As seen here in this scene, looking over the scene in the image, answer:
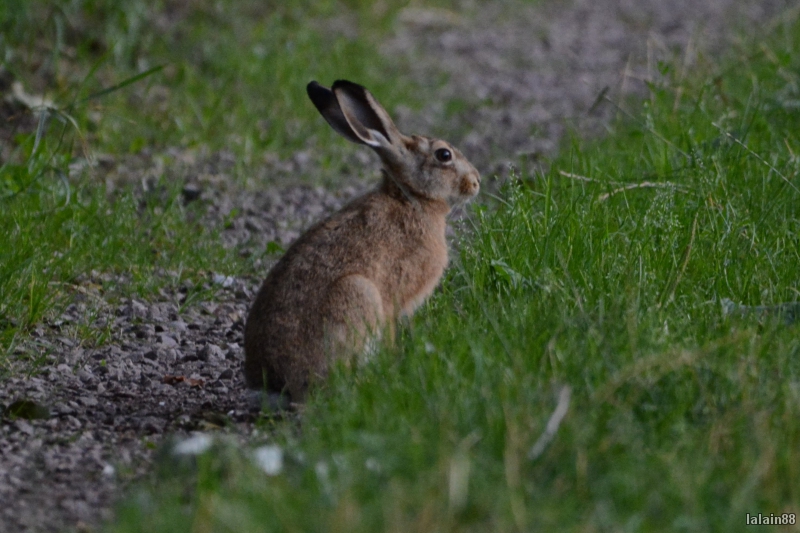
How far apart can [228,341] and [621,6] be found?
8.55 m

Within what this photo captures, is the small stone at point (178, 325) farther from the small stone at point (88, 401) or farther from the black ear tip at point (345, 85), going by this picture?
the black ear tip at point (345, 85)

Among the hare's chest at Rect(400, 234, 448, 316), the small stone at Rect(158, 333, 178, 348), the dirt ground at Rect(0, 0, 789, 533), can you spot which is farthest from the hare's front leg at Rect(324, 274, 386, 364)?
the small stone at Rect(158, 333, 178, 348)

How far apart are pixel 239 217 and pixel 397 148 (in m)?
A: 1.87

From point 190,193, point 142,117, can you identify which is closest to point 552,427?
point 190,193

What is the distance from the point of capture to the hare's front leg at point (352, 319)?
14.8 feet

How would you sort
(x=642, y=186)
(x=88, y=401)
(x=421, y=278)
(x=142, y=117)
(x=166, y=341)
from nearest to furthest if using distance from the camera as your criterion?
(x=88, y=401)
(x=421, y=278)
(x=166, y=341)
(x=642, y=186)
(x=142, y=117)

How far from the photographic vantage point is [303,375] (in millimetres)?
4508

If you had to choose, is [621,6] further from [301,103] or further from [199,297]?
[199,297]

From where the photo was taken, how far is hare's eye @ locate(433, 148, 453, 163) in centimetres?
565

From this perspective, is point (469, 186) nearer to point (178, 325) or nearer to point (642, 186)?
point (642, 186)

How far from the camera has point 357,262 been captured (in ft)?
15.9

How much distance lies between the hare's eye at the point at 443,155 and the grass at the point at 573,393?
341mm

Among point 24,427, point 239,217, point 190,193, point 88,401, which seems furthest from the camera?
point 190,193

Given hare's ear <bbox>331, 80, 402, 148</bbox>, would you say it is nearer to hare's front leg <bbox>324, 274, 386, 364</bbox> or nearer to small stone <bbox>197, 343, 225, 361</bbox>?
hare's front leg <bbox>324, 274, 386, 364</bbox>
